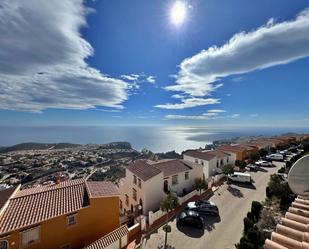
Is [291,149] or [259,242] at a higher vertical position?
[291,149]

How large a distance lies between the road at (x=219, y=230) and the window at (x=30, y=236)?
7.91 metres

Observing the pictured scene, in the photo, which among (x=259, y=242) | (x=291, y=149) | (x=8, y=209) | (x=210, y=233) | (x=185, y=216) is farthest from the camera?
(x=291, y=149)

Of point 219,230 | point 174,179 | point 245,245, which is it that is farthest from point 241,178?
point 245,245

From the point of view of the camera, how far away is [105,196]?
1728cm

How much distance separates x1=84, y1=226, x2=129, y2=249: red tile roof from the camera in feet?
46.5

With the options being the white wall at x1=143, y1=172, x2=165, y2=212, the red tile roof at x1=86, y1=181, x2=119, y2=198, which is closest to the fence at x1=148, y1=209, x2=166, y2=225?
the white wall at x1=143, y1=172, x2=165, y2=212

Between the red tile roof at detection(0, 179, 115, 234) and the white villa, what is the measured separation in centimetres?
495

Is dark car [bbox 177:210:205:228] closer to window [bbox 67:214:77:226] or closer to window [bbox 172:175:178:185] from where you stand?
window [bbox 172:175:178:185]

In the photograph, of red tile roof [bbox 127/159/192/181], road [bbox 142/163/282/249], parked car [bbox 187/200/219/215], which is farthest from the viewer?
red tile roof [bbox 127/159/192/181]

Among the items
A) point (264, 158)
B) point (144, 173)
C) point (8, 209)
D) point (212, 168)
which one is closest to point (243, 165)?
point (212, 168)

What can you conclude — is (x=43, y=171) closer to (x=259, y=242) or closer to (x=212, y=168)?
(x=212, y=168)

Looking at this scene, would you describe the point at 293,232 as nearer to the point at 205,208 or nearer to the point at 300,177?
the point at 300,177

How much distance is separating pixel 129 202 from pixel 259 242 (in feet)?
55.8

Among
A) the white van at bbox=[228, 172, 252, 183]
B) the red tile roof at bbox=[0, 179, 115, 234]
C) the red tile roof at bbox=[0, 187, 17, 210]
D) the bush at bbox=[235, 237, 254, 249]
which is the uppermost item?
the red tile roof at bbox=[0, 187, 17, 210]
